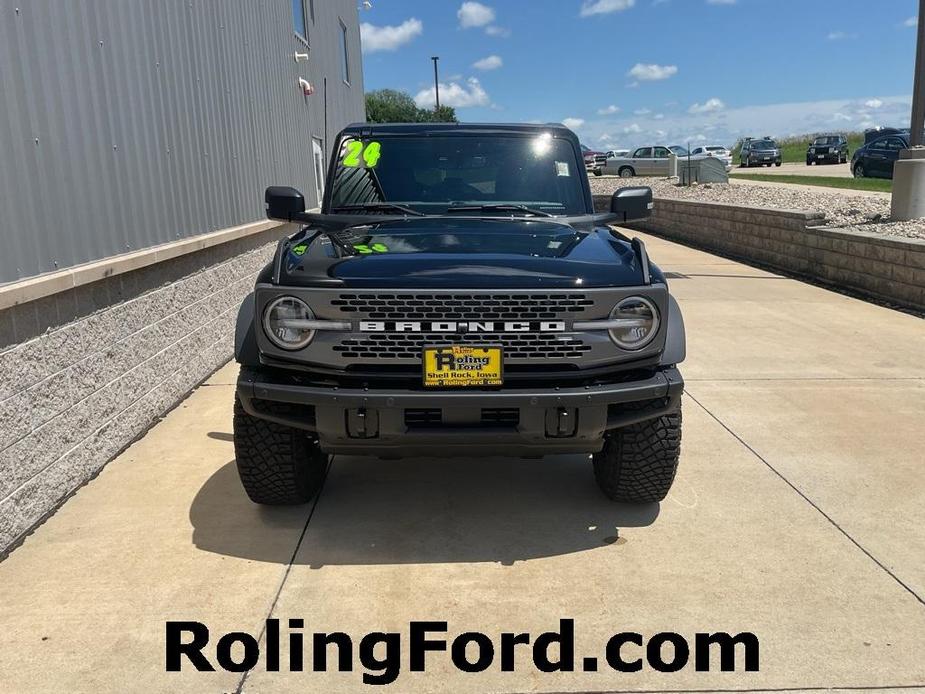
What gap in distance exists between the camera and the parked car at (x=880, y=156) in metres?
24.6

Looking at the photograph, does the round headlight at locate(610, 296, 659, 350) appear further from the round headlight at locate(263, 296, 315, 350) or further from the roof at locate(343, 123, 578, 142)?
the roof at locate(343, 123, 578, 142)

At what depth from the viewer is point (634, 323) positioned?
10.6 feet

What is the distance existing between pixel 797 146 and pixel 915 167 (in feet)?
180

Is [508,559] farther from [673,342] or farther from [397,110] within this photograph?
[397,110]

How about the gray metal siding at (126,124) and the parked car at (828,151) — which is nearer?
the gray metal siding at (126,124)

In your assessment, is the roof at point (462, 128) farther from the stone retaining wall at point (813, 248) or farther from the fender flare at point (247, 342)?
the stone retaining wall at point (813, 248)

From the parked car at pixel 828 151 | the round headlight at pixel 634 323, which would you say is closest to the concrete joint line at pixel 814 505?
the round headlight at pixel 634 323

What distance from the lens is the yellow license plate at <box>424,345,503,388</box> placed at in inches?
124

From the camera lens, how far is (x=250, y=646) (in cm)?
282

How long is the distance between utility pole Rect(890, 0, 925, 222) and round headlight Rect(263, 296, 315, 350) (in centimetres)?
961

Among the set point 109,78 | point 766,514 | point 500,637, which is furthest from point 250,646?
point 109,78

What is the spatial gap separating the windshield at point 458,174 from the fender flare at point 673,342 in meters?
1.14

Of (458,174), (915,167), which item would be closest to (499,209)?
(458,174)

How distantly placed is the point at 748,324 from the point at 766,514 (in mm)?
4632
